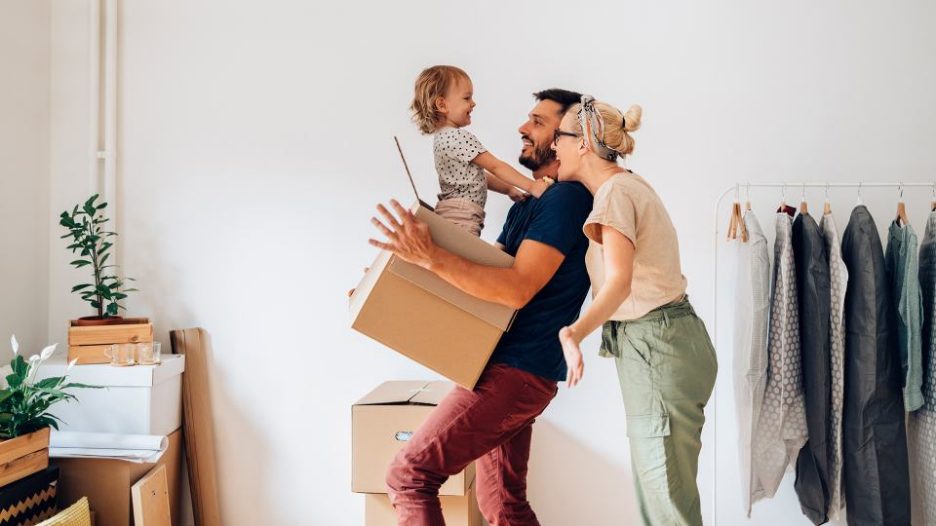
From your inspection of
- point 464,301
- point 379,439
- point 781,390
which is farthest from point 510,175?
point 781,390

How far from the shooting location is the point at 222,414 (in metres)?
2.72

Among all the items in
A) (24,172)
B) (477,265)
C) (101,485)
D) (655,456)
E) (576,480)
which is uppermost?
(24,172)

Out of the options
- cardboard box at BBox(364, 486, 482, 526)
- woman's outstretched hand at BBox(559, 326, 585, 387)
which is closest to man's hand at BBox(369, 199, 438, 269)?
woman's outstretched hand at BBox(559, 326, 585, 387)

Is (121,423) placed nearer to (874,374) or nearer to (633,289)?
(633,289)

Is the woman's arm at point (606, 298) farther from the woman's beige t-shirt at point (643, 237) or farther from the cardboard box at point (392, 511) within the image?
the cardboard box at point (392, 511)

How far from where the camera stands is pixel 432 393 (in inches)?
91.3

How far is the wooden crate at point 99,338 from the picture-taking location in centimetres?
241

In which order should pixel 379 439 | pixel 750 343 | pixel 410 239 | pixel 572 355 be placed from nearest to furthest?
pixel 572 355, pixel 410 239, pixel 379 439, pixel 750 343

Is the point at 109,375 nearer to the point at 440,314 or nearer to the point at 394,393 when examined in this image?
the point at 394,393

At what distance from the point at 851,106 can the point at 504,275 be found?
68.7 inches

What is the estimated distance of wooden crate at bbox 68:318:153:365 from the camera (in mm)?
2408

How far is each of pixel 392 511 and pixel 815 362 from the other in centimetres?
143

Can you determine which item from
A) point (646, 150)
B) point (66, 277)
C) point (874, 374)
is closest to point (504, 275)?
point (646, 150)

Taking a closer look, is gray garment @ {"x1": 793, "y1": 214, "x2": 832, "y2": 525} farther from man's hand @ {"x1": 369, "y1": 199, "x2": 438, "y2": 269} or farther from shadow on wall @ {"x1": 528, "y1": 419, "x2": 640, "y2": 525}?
man's hand @ {"x1": 369, "y1": 199, "x2": 438, "y2": 269}
